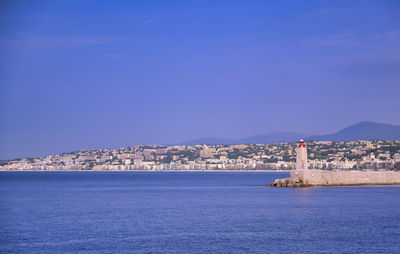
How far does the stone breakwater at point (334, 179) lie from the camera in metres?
76.6

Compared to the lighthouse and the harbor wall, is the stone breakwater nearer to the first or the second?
the harbor wall

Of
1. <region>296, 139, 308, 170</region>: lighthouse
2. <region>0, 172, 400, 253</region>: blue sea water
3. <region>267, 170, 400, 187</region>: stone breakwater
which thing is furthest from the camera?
<region>267, 170, 400, 187</region>: stone breakwater

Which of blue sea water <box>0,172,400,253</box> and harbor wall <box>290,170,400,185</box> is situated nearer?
blue sea water <box>0,172,400,253</box>

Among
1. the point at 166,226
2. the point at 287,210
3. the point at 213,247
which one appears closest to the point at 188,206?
the point at 287,210

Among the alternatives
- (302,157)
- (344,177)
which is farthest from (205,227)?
(344,177)

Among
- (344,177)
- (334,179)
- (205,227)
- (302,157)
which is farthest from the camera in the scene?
(344,177)

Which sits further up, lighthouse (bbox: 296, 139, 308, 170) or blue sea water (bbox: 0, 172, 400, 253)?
lighthouse (bbox: 296, 139, 308, 170)

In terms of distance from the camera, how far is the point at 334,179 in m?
80.5

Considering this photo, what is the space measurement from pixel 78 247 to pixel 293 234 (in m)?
11.2

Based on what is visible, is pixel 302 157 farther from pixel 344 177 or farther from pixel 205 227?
pixel 205 227

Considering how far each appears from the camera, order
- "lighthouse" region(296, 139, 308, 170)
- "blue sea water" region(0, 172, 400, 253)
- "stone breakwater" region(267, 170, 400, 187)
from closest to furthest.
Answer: "blue sea water" region(0, 172, 400, 253)
"lighthouse" region(296, 139, 308, 170)
"stone breakwater" region(267, 170, 400, 187)

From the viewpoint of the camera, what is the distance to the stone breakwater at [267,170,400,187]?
251 feet

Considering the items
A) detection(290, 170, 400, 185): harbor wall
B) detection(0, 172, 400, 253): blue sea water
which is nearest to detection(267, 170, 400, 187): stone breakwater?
detection(290, 170, 400, 185): harbor wall

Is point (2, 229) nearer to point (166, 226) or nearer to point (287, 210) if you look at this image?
point (166, 226)
